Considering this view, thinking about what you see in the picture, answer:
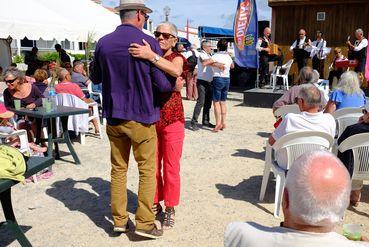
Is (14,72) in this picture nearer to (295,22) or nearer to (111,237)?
(111,237)

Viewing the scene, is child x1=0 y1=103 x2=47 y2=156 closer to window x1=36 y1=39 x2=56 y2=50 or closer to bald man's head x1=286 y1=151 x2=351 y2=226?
bald man's head x1=286 y1=151 x2=351 y2=226

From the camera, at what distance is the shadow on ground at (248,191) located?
403 centimetres

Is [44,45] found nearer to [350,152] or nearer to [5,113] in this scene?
[5,113]

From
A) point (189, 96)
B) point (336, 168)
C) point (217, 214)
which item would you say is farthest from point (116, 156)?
point (189, 96)

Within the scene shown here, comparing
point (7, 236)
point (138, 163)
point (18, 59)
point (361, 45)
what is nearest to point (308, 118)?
point (138, 163)

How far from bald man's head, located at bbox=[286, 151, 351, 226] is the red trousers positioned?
6.66 feet

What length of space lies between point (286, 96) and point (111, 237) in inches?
118

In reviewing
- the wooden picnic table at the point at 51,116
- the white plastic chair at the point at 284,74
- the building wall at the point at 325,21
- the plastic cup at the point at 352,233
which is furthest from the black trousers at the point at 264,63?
the plastic cup at the point at 352,233

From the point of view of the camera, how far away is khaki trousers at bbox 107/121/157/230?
9.64ft

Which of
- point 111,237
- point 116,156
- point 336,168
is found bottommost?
point 111,237

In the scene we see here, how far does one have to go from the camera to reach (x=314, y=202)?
47.4 inches

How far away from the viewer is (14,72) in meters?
5.16

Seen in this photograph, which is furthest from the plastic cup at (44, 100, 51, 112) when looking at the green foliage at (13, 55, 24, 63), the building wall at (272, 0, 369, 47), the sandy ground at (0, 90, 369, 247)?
the green foliage at (13, 55, 24, 63)

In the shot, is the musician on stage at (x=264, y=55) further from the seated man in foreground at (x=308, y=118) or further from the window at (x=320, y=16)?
the seated man in foreground at (x=308, y=118)
